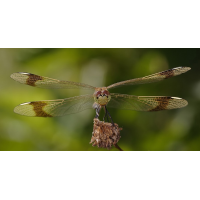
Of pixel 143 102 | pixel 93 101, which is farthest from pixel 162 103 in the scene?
pixel 93 101

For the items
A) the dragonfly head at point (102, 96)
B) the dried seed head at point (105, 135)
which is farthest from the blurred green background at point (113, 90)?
the dried seed head at point (105, 135)

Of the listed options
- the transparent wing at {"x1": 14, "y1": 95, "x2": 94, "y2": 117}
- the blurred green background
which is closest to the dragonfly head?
the transparent wing at {"x1": 14, "y1": 95, "x2": 94, "y2": 117}

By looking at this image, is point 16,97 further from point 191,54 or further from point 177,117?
point 191,54

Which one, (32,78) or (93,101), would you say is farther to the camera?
(93,101)

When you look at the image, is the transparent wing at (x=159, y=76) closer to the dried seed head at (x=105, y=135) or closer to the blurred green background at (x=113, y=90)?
the blurred green background at (x=113, y=90)

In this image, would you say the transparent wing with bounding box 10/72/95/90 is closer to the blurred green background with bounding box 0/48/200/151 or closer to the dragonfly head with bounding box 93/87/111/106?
the dragonfly head with bounding box 93/87/111/106

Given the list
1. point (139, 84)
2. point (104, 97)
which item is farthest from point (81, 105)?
point (139, 84)

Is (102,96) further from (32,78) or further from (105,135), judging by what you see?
(32,78)
